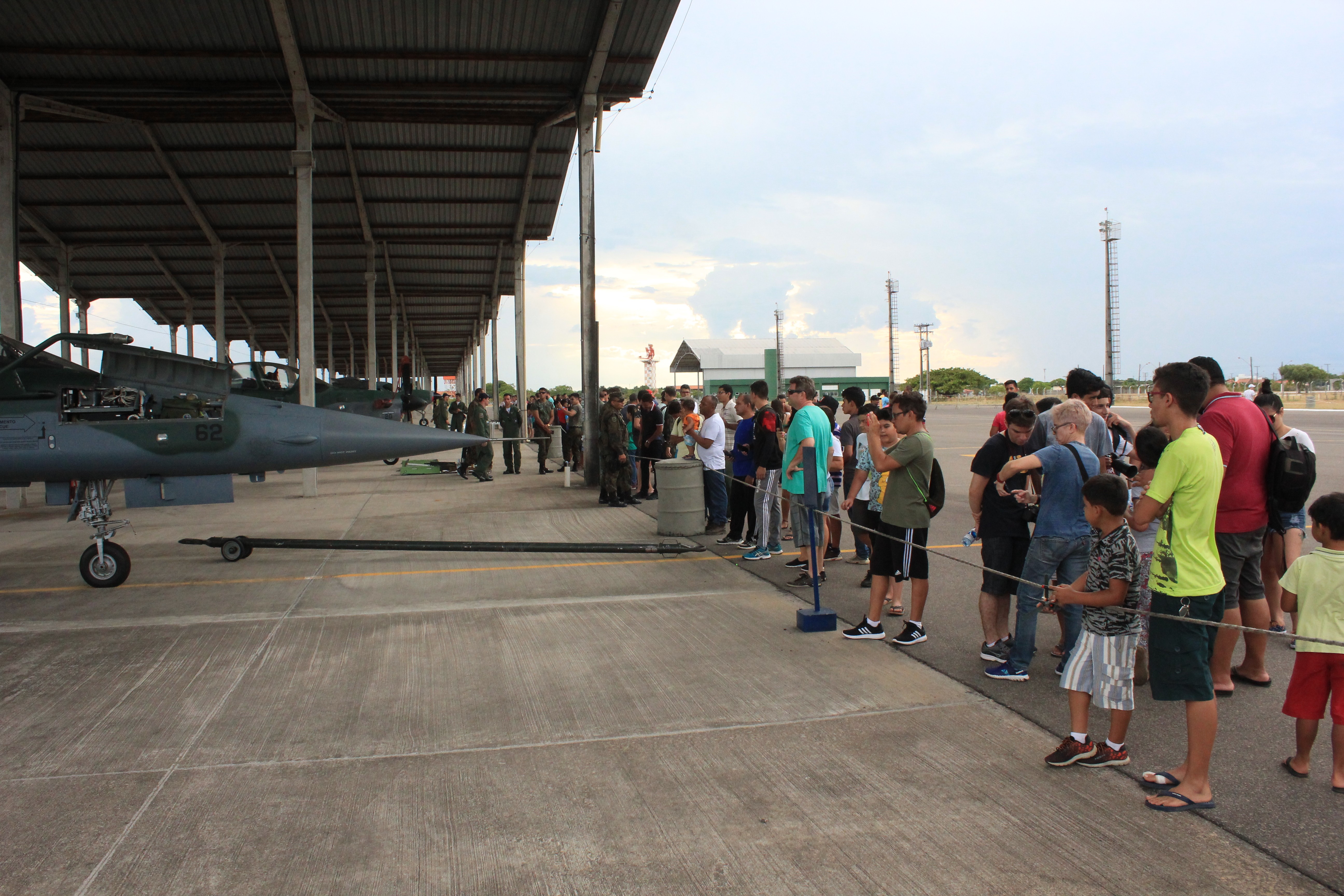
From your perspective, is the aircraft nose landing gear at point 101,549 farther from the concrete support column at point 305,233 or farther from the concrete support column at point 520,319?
the concrete support column at point 520,319

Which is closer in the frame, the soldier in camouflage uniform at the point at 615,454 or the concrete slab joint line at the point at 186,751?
the concrete slab joint line at the point at 186,751

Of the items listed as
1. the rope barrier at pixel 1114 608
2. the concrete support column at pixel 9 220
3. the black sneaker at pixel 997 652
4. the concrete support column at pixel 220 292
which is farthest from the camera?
the concrete support column at pixel 220 292

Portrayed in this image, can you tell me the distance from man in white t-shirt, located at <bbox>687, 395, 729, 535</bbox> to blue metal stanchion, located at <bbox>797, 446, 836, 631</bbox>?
3033 mm

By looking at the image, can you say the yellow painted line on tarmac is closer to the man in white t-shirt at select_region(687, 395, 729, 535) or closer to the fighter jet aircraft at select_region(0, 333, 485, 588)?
the fighter jet aircraft at select_region(0, 333, 485, 588)

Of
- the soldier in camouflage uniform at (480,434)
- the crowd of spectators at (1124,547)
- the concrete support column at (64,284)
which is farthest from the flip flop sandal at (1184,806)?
the concrete support column at (64,284)

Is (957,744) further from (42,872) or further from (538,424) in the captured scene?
(538,424)

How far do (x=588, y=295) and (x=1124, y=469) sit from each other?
1249 centimetres

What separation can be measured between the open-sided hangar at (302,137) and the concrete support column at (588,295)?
0.04 meters

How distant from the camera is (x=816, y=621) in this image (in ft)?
19.7

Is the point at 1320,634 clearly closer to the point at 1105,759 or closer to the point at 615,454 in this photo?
the point at 1105,759

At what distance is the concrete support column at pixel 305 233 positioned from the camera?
14703 millimetres

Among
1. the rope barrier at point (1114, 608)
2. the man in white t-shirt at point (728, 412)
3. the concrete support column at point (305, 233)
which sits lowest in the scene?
the rope barrier at point (1114, 608)

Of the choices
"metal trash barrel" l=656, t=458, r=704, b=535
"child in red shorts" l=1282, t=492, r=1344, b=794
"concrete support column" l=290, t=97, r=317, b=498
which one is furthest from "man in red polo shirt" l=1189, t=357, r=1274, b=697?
"concrete support column" l=290, t=97, r=317, b=498

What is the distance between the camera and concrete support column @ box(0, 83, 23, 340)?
531 inches
